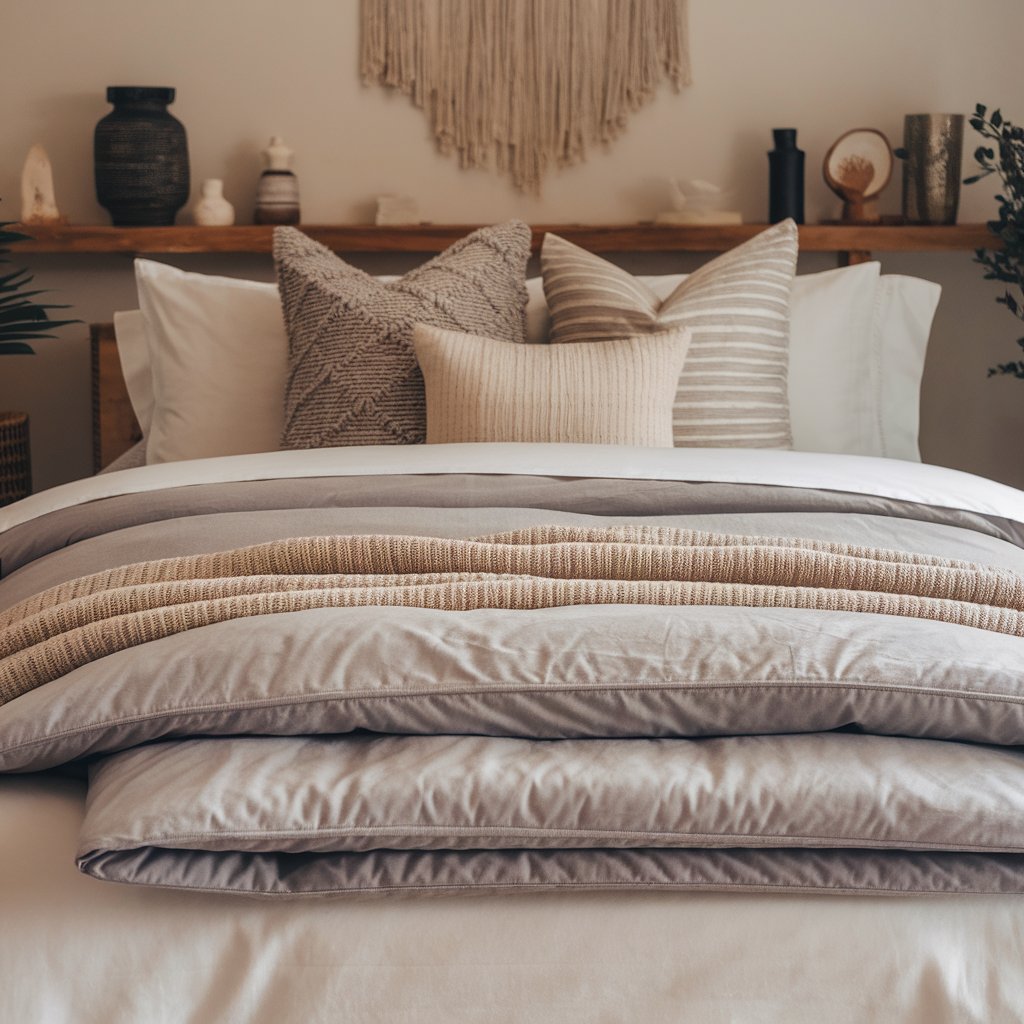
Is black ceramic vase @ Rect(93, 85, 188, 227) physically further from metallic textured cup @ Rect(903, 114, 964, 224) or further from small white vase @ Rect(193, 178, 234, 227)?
metallic textured cup @ Rect(903, 114, 964, 224)

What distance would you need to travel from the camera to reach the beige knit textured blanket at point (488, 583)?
1.07m

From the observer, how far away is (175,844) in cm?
82

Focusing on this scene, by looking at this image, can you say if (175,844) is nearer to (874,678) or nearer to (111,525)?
(874,678)

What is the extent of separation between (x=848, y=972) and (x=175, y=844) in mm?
461

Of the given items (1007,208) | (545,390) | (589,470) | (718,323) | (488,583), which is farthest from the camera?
(1007,208)

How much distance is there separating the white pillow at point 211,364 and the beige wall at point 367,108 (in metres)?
0.81

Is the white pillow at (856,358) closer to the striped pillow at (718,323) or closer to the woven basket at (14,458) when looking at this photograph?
the striped pillow at (718,323)

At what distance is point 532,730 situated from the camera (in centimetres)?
91

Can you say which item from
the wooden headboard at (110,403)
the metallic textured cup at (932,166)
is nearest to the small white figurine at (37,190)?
the wooden headboard at (110,403)

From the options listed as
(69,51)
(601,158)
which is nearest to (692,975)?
(601,158)

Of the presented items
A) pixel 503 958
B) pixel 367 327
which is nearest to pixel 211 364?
pixel 367 327

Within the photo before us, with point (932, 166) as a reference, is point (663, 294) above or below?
below

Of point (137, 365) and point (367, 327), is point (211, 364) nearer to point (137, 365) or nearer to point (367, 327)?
point (137, 365)

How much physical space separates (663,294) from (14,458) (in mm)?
1546
